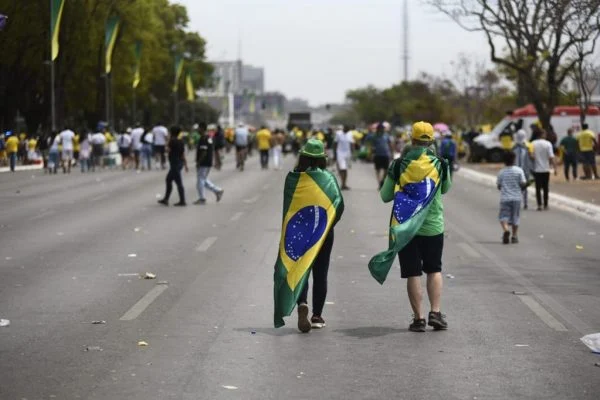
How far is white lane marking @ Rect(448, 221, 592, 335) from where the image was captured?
11.2 m

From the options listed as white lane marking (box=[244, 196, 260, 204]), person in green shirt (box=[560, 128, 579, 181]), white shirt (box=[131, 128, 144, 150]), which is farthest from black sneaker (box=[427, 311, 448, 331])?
white shirt (box=[131, 128, 144, 150])

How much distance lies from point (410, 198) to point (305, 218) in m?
0.85

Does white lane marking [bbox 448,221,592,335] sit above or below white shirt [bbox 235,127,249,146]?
below

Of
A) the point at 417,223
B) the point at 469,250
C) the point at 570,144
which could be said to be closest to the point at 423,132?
the point at 417,223

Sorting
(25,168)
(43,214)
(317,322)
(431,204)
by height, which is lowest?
(25,168)

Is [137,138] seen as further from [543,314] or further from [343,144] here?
[543,314]

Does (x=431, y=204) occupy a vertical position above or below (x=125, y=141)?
above

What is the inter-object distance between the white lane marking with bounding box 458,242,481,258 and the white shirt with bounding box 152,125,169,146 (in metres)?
28.5

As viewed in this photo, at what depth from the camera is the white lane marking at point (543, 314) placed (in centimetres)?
1104

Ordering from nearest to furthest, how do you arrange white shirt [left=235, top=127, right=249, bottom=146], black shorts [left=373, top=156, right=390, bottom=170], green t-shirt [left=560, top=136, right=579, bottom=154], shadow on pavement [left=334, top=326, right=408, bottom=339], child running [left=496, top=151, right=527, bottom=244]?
1. shadow on pavement [left=334, top=326, right=408, bottom=339]
2. child running [left=496, top=151, right=527, bottom=244]
3. black shorts [left=373, top=156, right=390, bottom=170]
4. green t-shirt [left=560, top=136, right=579, bottom=154]
5. white shirt [left=235, top=127, right=249, bottom=146]

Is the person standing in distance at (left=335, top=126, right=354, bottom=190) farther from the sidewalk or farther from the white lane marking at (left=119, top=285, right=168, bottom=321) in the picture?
the white lane marking at (left=119, top=285, right=168, bottom=321)

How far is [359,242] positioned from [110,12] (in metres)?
53.0

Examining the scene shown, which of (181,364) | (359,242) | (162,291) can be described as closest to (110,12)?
(359,242)

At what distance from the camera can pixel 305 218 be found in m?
10.8
